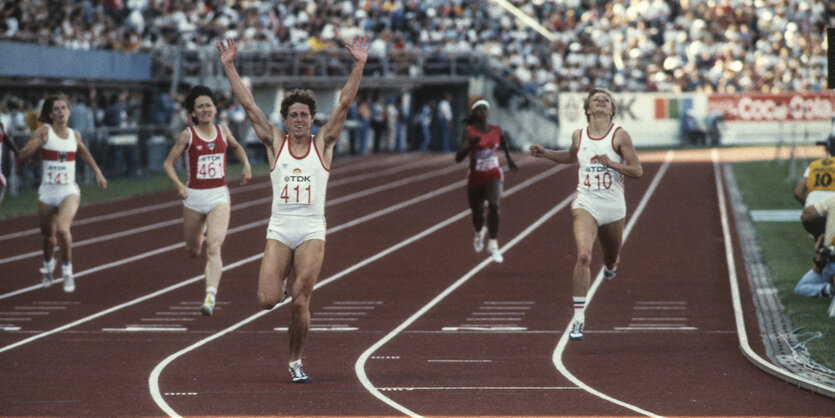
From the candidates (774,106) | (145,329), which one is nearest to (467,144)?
(145,329)

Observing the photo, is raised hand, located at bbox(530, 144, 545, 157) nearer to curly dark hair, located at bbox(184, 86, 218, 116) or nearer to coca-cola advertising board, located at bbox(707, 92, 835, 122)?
curly dark hair, located at bbox(184, 86, 218, 116)

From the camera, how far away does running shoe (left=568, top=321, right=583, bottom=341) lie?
998cm

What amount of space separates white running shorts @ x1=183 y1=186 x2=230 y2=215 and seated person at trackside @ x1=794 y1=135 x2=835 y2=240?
502 cm

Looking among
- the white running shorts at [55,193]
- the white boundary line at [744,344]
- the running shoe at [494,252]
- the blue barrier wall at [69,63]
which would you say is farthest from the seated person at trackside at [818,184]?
the blue barrier wall at [69,63]

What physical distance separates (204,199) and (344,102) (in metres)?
3.76

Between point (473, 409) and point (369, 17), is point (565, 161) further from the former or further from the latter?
point (369, 17)

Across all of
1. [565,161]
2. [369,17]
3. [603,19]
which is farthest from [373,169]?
[565,161]

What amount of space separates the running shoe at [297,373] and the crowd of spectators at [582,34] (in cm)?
3015

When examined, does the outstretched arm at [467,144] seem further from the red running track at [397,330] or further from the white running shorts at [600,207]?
the white running shorts at [600,207]

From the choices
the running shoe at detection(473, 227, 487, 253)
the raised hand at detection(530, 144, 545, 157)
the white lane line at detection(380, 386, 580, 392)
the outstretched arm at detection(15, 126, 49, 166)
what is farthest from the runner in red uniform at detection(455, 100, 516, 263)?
the white lane line at detection(380, 386, 580, 392)

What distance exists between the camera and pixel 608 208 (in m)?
10.3

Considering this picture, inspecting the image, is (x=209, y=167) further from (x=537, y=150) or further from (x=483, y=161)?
(x=483, y=161)

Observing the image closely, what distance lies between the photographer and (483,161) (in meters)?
15.5

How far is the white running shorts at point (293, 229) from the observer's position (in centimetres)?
837
